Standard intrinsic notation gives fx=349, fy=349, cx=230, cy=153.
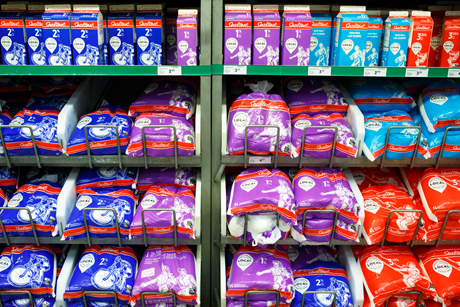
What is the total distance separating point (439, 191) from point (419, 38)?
81 centimetres

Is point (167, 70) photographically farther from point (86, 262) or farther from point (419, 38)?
point (419, 38)

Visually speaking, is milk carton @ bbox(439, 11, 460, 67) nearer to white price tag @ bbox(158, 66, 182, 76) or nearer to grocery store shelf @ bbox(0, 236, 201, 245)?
white price tag @ bbox(158, 66, 182, 76)

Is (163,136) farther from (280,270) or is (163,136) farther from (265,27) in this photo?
(280,270)

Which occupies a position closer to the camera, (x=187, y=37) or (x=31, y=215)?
(x=187, y=37)

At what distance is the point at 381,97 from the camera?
2.01 m

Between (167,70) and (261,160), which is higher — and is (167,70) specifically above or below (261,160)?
above

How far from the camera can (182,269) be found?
1863 millimetres

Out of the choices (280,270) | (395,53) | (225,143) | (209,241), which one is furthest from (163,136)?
(395,53)

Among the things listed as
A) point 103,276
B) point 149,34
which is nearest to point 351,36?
point 149,34

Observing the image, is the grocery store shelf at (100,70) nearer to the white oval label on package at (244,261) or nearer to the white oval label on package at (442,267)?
the white oval label on package at (244,261)

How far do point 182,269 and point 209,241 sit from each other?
0.81 feet

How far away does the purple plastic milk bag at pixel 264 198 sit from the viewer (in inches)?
68.4

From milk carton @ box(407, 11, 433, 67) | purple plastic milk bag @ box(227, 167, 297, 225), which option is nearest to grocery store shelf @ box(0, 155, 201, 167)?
purple plastic milk bag @ box(227, 167, 297, 225)

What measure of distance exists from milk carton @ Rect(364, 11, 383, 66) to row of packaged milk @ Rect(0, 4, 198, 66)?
87cm
